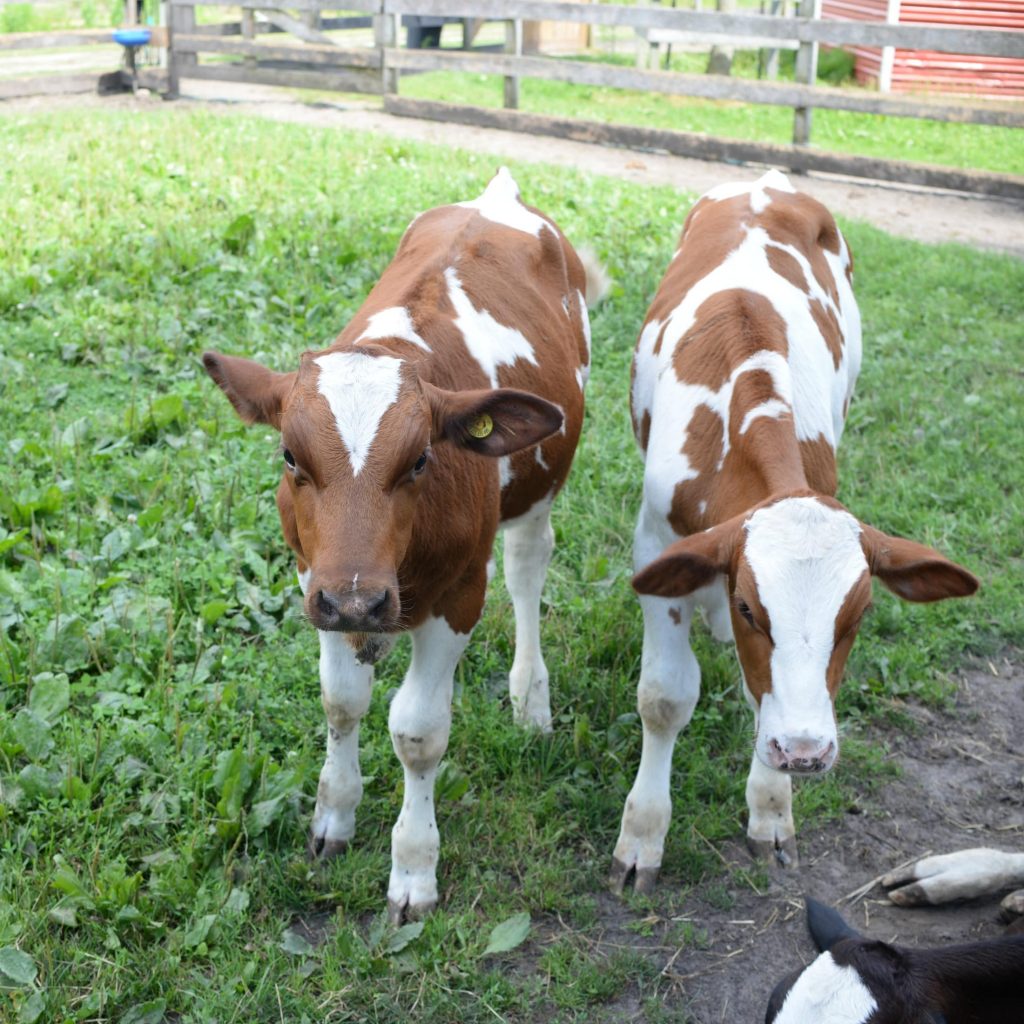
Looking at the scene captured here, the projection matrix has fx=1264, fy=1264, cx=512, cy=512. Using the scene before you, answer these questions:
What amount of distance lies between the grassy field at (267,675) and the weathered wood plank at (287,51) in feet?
27.0

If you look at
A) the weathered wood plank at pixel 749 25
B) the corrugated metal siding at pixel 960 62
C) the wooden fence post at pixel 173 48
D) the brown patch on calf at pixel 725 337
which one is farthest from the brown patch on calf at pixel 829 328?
the corrugated metal siding at pixel 960 62

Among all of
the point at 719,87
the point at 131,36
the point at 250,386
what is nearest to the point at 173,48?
the point at 131,36

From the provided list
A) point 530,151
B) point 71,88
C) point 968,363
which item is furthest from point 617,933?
point 71,88

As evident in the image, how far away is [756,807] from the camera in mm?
4145

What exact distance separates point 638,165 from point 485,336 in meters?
10.1

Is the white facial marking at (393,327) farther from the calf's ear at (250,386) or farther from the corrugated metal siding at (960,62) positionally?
the corrugated metal siding at (960,62)

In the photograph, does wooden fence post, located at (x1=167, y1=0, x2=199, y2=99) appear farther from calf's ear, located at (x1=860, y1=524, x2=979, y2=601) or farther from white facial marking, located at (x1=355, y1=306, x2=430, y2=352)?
calf's ear, located at (x1=860, y1=524, x2=979, y2=601)

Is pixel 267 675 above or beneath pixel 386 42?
beneath

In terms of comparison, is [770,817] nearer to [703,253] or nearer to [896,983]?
[896,983]

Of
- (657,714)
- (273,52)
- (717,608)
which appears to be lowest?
(657,714)

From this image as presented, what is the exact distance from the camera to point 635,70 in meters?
14.7

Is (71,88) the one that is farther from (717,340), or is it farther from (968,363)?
(717,340)

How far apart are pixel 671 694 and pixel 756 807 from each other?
0.50 m

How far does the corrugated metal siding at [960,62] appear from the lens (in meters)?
20.7
